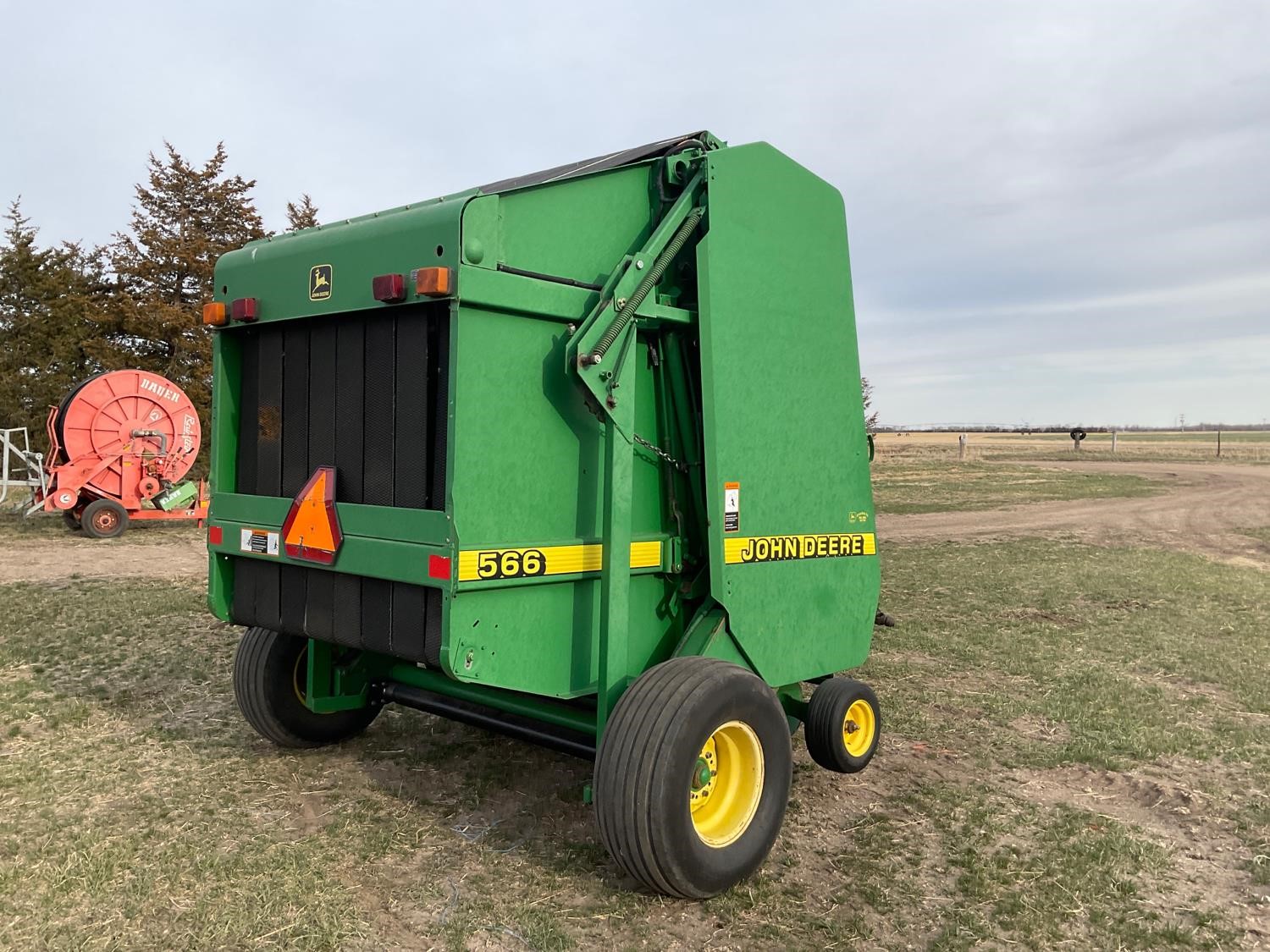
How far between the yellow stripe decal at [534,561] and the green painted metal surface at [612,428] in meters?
0.01

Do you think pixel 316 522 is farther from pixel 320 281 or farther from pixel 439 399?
pixel 320 281

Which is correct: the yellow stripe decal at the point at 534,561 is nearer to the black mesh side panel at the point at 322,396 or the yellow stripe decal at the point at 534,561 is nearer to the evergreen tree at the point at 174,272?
the black mesh side panel at the point at 322,396

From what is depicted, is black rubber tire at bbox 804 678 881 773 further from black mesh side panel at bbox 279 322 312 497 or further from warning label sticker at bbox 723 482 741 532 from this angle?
black mesh side panel at bbox 279 322 312 497

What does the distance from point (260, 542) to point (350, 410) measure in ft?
2.67

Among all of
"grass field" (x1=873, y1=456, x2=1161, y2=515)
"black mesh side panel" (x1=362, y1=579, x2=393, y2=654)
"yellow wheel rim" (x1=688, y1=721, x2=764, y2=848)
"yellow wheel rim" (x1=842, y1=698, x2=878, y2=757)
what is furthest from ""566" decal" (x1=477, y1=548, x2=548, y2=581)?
"grass field" (x1=873, y1=456, x2=1161, y2=515)

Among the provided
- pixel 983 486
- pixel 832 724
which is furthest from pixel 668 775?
pixel 983 486

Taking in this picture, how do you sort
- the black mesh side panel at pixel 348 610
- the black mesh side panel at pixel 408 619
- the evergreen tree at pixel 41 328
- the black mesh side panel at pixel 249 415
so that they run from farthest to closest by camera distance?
the evergreen tree at pixel 41 328
the black mesh side panel at pixel 249 415
the black mesh side panel at pixel 348 610
the black mesh side panel at pixel 408 619

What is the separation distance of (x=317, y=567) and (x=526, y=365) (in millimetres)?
1306

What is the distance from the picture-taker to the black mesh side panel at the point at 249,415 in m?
4.29

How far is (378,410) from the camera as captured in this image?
12.3 ft

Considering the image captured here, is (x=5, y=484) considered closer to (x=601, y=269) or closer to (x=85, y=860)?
(x=85, y=860)

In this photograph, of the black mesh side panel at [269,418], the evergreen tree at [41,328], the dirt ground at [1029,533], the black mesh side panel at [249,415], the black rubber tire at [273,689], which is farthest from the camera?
the evergreen tree at [41,328]

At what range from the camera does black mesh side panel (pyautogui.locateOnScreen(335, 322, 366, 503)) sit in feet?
12.5

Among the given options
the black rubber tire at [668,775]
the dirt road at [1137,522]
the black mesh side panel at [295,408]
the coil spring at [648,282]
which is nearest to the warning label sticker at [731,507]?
the black rubber tire at [668,775]
